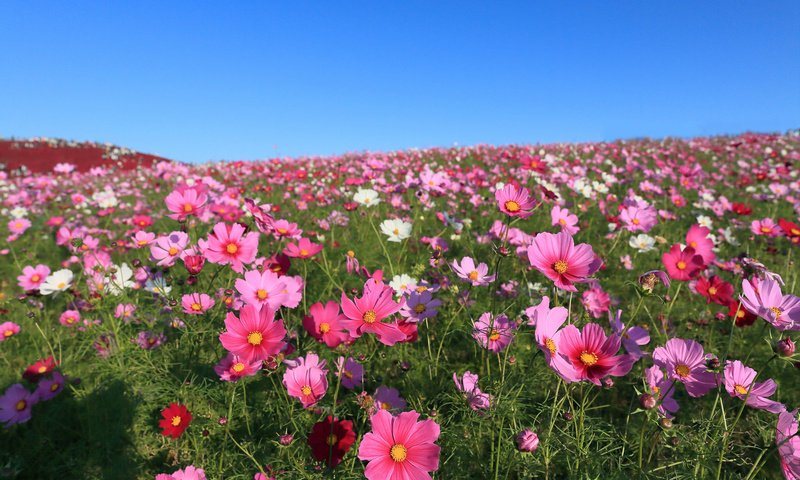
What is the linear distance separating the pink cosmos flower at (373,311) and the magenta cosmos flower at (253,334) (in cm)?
22

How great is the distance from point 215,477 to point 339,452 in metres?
0.64

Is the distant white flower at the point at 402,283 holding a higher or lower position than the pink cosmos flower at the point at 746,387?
lower

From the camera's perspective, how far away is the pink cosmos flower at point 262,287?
1.46 metres

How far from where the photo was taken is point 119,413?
186cm

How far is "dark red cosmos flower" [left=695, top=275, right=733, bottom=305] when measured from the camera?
1727 millimetres

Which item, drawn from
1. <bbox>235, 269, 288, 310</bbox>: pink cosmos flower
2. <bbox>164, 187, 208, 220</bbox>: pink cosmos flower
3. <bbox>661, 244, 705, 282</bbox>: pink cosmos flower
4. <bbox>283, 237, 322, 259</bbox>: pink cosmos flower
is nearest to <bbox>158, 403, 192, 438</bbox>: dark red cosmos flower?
<bbox>235, 269, 288, 310</bbox>: pink cosmos flower

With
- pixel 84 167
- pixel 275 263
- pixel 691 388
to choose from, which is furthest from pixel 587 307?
pixel 84 167

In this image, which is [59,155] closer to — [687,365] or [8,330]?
[8,330]

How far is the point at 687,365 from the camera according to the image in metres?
1.25

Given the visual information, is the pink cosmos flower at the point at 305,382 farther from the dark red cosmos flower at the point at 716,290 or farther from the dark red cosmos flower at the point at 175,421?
the dark red cosmos flower at the point at 716,290

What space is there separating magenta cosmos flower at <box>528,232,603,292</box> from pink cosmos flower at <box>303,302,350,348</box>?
0.69m

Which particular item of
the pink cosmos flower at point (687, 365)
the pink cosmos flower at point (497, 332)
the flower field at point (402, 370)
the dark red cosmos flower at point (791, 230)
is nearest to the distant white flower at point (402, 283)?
the flower field at point (402, 370)

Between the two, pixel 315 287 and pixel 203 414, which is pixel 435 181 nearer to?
pixel 315 287

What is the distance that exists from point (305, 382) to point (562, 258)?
996 millimetres
